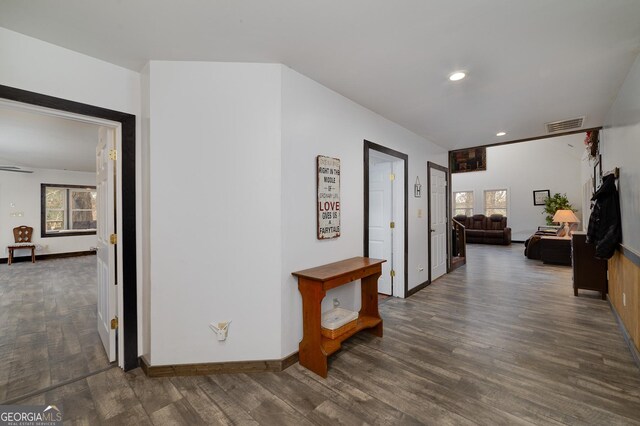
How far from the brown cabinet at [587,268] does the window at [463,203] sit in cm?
748

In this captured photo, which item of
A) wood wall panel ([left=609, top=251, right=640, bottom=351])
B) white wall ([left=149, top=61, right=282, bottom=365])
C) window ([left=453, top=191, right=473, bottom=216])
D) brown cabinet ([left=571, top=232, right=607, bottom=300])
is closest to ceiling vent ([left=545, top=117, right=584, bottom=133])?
brown cabinet ([left=571, top=232, right=607, bottom=300])

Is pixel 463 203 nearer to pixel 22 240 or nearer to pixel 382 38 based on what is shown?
pixel 382 38

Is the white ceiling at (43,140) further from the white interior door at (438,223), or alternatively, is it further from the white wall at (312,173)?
the white interior door at (438,223)

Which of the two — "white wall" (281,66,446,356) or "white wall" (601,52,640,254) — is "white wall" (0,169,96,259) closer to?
"white wall" (281,66,446,356)

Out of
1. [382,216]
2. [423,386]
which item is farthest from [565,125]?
[423,386]

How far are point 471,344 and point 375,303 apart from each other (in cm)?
95

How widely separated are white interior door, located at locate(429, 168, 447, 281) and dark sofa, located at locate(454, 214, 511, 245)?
5.43 m

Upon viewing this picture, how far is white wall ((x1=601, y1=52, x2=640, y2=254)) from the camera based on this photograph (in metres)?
2.26

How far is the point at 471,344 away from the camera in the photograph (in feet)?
8.52

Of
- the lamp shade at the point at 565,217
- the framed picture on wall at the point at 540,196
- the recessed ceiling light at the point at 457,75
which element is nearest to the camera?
the recessed ceiling light at the point at 457,75

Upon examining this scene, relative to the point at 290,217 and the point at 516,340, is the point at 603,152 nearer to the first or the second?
the point at 516,340

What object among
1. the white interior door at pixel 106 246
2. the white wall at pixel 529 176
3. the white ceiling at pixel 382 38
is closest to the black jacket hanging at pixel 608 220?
the white ceiling at pixel 382 38

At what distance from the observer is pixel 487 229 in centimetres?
980

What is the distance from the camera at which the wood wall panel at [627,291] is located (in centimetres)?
230
